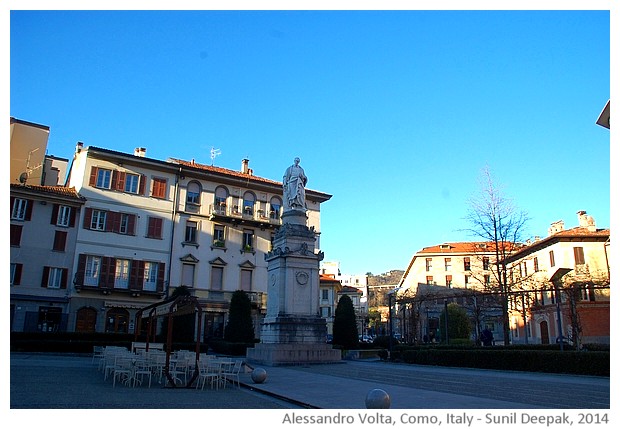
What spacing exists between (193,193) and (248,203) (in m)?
5.29

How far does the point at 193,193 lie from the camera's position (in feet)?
151

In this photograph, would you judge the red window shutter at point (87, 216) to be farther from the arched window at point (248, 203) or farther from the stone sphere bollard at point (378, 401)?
the stone sphere bollard at point (378, 401)

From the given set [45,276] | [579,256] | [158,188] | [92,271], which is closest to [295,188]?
[92,271]

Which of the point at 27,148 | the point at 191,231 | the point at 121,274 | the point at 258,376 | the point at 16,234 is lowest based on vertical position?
the point at 258,376

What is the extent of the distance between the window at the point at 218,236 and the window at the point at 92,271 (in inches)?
388

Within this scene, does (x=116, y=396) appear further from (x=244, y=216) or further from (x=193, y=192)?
(x=244, y=216)

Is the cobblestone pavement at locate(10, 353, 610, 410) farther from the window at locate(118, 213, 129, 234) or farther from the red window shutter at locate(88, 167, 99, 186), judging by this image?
the red window shutter at locate(88, 167, 99, 186)

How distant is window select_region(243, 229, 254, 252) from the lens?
154ft

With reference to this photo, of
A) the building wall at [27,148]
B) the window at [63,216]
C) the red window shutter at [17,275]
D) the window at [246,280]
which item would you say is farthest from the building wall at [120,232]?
the window at [246,280]

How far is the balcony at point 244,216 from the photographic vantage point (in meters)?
46.1

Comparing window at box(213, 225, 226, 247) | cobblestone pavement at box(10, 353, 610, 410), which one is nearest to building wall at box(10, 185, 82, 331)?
window at box(213, 225, 226, 247)

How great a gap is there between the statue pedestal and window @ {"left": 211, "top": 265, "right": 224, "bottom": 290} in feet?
66.9
